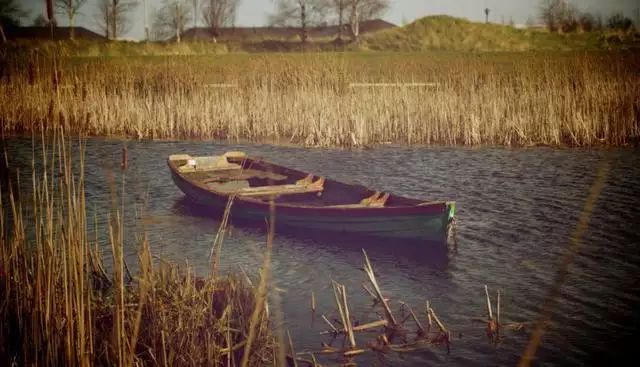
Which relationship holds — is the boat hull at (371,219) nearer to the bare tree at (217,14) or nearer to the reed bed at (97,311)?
the reed bed at (97,311)

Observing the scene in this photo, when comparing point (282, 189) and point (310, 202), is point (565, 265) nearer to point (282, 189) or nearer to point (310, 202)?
point (310, 202)

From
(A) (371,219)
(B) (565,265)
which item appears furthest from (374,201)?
(B) (565,265)

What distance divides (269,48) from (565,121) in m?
29.9

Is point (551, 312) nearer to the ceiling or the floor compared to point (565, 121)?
nearer to the floor

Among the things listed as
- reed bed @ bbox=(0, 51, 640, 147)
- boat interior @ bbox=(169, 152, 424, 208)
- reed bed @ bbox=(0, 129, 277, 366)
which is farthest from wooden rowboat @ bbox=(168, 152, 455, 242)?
reed bed @ bbox=(0, 51, 640, 147)

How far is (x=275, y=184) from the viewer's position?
396 inches

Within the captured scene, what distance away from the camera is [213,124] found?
49.0ft

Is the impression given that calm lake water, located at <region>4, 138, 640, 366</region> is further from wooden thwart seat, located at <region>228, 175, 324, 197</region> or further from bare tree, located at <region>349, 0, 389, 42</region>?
bare tree, located at <region>349, 0, 389, 42</region>

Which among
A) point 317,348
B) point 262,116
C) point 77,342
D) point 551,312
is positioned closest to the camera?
point 77,342

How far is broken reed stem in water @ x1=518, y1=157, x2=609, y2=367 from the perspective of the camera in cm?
516

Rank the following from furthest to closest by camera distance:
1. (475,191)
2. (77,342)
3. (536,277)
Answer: (475,191), (536,277), (77,342)

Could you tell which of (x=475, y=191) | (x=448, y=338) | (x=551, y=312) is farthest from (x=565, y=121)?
(x=448, y=338)

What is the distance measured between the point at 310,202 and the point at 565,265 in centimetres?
336

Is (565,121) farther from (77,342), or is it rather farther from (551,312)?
(77,342)
